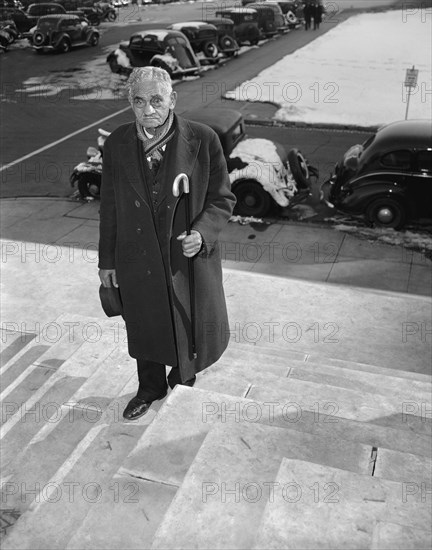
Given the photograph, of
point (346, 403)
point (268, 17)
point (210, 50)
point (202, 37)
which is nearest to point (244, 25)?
point (268, 17)

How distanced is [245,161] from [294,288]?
320 cm

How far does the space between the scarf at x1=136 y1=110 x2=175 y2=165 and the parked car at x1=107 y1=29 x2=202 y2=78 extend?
15.7 metres

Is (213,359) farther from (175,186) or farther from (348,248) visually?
(348,248)

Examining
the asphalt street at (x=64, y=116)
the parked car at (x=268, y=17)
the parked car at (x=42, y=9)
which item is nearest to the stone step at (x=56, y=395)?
the asphalt street at (x=64, y=116)

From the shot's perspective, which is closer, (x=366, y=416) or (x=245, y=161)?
(x=366, y=416)

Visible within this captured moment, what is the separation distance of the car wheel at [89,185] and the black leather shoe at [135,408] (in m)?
6.74

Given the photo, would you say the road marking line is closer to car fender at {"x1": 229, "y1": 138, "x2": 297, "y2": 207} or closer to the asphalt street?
the asphalt street

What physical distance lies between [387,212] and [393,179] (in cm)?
47

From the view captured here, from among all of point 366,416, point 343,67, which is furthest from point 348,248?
point 343,67

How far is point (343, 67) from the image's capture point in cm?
2100

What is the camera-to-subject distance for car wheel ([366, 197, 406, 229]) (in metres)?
8.91

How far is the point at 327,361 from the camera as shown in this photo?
5340 mm

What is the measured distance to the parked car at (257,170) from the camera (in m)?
9.41

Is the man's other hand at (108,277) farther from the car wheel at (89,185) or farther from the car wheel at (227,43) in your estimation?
the car wheel at (227,43)
